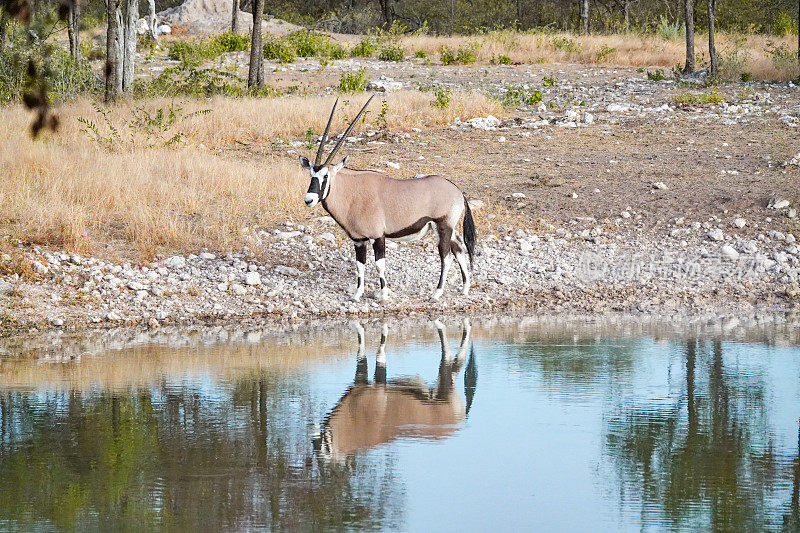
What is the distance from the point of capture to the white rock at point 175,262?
10.9 m

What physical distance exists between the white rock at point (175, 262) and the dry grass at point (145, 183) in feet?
0.92

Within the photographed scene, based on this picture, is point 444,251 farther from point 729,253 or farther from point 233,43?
point 233,43

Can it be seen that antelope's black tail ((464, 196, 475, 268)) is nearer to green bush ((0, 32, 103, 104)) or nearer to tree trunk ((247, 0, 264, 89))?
green bush ((0, 32, 103, 104))

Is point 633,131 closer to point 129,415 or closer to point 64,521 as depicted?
point 129,415

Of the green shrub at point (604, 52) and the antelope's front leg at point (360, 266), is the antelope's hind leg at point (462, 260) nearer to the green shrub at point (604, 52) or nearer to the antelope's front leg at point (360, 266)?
the antelope's front leg at point (360, 266)

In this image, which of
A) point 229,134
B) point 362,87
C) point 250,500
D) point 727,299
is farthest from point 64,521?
point 362,87

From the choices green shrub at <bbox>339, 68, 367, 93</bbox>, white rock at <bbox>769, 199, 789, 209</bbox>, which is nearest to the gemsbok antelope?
white rock at <bbox>769, 199, 789, 209</bbox>

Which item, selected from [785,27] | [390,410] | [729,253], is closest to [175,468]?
[390,410]

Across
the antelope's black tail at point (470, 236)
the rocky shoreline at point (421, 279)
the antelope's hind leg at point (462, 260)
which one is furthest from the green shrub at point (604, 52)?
the antelope's hind leg at point (462, 260)

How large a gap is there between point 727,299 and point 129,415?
21.8ft

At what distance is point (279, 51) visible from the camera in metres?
28.5

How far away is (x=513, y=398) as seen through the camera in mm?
7023

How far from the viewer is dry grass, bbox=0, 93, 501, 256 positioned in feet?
37.6

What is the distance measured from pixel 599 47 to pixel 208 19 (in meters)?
15.6
